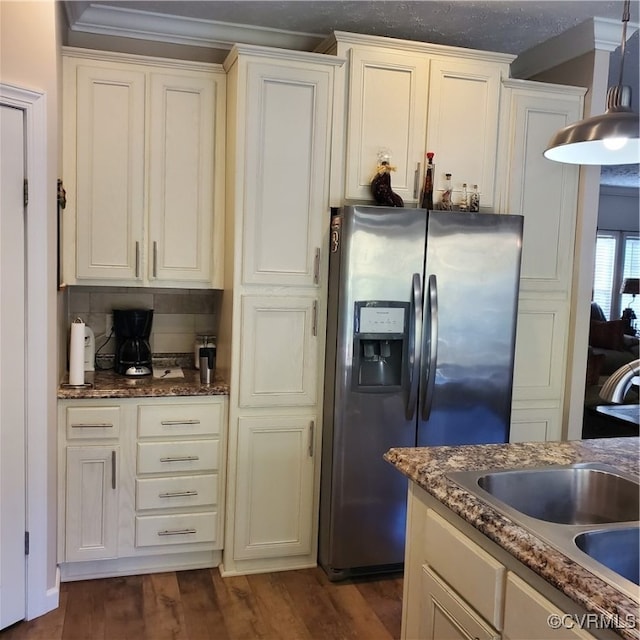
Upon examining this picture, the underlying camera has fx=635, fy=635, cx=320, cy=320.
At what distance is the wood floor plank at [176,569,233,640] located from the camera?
2.51 meters

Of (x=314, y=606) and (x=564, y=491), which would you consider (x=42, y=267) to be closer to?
(x=314, y=606)

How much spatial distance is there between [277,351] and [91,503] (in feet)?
3.50

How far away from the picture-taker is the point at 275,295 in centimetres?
290

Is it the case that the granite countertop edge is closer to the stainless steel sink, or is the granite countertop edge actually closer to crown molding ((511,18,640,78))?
the stainless steel sink

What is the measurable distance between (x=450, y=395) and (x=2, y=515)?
1934 millimetres

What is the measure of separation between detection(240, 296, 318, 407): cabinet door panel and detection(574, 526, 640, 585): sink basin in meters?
1.75

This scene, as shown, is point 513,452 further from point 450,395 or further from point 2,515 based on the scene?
point 2,515

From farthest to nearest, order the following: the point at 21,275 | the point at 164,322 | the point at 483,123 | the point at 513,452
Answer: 1. the point at 164,322
2. the point at 483,123
3. the point at 21,275
4. the point at 513,452

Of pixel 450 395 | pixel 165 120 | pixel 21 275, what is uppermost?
pixel 165 120

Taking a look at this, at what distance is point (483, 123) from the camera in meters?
3.07

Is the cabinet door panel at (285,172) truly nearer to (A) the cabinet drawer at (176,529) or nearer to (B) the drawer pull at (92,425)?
(B) the drawer pull at (92,425)

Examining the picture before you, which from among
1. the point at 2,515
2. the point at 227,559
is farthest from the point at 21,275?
the point at 227,559

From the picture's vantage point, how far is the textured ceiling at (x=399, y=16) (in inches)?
114

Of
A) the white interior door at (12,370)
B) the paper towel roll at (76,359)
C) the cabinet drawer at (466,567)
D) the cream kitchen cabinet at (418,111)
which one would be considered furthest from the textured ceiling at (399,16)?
the cabinet drawer at (466,567)
